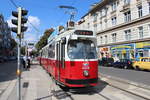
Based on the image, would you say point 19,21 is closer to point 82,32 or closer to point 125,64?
point 82,32

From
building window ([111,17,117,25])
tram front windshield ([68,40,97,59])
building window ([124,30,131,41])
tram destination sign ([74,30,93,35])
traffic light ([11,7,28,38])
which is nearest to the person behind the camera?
traffic light ([11,7,28,38])

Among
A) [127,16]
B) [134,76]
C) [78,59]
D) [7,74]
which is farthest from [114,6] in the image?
[78,59]

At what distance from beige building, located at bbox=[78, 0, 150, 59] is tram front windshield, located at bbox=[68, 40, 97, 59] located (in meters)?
22.5

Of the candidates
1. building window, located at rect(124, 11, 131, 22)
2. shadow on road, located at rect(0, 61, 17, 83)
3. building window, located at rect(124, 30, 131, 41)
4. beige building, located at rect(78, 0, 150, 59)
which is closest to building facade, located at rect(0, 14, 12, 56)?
beige building, located at rect(78, 0, 150, 59)

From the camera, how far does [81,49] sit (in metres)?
9.29

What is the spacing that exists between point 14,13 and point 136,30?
2873cm

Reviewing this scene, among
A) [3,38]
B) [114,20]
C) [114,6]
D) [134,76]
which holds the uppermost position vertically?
[114,6]

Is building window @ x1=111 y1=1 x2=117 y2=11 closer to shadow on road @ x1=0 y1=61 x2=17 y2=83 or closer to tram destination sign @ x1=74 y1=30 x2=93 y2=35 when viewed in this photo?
shadow on road @ x1=0 y1=61 x2=17 y2=83

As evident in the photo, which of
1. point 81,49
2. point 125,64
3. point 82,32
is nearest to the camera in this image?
point 81,49

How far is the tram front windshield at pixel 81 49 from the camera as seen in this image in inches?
360

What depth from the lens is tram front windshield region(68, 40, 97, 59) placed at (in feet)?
30.0

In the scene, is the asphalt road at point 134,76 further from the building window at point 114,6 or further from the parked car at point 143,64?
the building window at point 114,6

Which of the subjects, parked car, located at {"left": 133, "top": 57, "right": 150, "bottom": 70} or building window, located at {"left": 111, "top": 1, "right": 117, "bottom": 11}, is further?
building window, located at {"left": 111, "top": 1, "right": 117, "bottom": 11}

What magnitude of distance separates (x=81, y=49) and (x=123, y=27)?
28.8 metres
